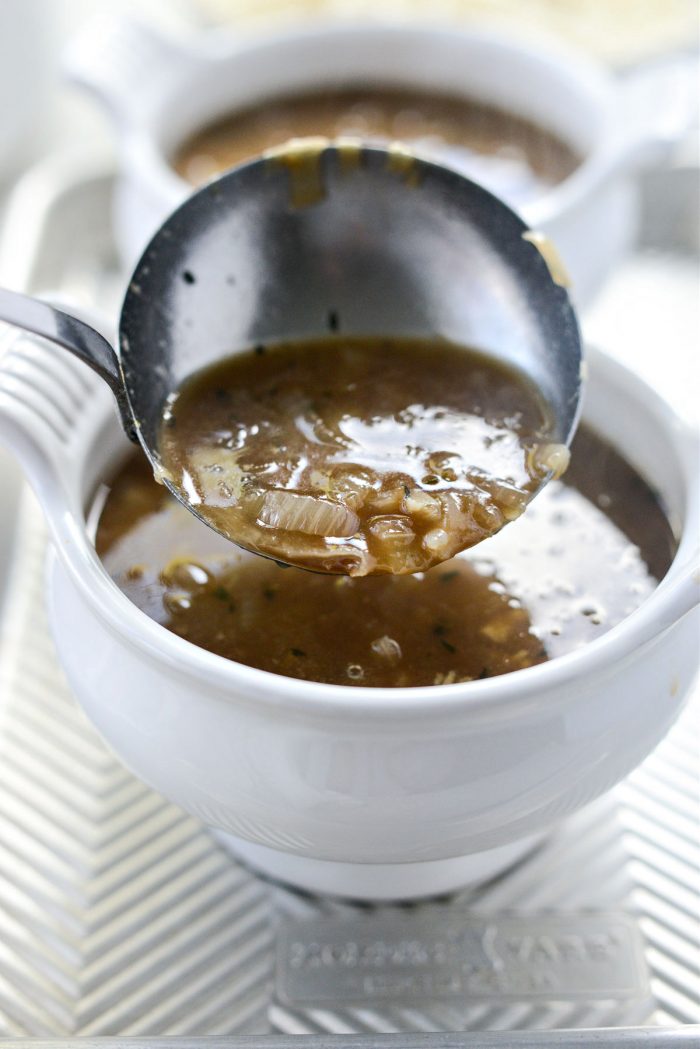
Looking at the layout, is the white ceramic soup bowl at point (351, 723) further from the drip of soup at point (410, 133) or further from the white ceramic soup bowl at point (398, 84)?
the drip of soup at point (410, 133)

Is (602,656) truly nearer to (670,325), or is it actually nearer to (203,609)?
(203,609)

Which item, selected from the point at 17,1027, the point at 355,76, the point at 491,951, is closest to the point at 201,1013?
the point at 17,1027

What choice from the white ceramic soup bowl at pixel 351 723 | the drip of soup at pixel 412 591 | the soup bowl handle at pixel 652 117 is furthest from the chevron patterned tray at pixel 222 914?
the soup bowl handle at pixel 652 117

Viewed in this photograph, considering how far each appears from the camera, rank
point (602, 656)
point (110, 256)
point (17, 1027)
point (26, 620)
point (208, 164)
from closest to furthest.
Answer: point (602, 656) → point (17, 1027) → point (26, 620) → point (208, 164) → point (110, 256)

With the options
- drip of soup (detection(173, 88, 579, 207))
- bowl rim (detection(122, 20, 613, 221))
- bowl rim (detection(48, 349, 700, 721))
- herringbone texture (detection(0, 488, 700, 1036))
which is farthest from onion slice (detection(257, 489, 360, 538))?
drip of soup (detection(173, 88, 579, 207))

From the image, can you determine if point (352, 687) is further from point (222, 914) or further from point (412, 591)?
point (222, 914)

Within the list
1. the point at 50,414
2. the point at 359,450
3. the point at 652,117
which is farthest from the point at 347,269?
the point at 652,117
